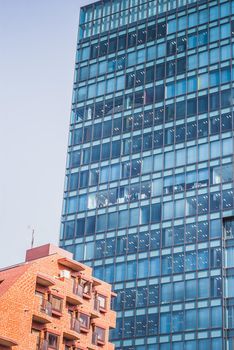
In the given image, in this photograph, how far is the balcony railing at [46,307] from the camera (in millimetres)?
86875

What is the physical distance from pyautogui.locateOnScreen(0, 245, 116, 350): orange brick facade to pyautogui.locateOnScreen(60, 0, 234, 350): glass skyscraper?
2241cm

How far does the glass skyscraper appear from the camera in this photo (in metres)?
119

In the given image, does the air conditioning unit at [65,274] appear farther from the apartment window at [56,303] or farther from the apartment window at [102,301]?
the apartment window at [102,301]

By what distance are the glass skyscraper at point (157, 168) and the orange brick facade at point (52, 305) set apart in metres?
22.4

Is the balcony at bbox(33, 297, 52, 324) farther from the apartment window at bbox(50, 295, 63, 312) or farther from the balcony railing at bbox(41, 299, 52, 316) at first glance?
the apartment window at bbox(50, 295, 63, 312)

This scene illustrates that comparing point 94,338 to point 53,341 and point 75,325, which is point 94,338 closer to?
point 75,325

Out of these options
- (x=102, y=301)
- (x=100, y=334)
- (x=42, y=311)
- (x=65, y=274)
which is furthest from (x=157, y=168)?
(x=42, y=311)

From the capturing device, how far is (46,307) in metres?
87.3

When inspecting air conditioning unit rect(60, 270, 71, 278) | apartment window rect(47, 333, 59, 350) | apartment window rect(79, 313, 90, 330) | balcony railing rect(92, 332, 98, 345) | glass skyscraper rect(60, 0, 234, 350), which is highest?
glass skyscraper rect(60, 0, 234, 350)

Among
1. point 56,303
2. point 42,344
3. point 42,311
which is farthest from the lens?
point 56,303

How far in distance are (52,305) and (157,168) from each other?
4681 cm

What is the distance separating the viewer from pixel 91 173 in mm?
137000

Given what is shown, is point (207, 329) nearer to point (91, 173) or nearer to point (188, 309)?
point (188, 309)

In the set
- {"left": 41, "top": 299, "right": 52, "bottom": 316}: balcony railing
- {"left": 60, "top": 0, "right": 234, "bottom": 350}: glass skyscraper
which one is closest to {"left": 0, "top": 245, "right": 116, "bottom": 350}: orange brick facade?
{"left": 41, "top": 299, "right": 52, "bottom": 316}: balcony railing
